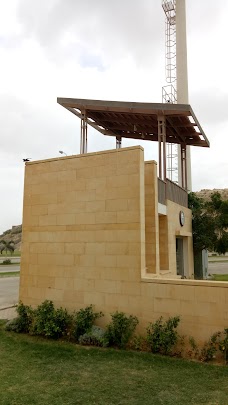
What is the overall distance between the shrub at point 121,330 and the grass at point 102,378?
13.8 inches

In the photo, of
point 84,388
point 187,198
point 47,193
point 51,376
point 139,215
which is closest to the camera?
point 84,388

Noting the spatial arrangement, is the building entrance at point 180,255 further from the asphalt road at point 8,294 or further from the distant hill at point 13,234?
the distant hill at point 13,234

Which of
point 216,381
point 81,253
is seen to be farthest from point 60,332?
point 216,381

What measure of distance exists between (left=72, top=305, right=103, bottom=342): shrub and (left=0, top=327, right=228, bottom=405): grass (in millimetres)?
547

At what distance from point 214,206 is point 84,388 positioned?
1540 cm

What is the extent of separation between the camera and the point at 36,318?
33.0ft

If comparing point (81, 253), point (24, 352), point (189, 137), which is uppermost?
point (189, 137)

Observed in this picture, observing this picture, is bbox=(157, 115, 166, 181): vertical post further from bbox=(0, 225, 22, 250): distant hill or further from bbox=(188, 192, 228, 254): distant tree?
bbox=(0, 225, 22, 250): distant hill

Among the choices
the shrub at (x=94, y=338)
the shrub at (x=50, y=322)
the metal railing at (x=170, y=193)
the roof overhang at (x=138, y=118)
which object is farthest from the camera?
the roof overhang at (x=138, y=118)

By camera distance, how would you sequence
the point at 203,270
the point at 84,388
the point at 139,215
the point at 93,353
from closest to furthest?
1. the point at 84,388
2. the point at 93,353
3. the point at 139,215
4. the point at 203,270

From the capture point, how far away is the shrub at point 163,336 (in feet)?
26.2

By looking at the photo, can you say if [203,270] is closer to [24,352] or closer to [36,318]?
[36,318]

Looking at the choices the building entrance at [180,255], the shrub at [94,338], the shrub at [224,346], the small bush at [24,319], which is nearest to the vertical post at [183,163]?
the building entrance at [180,255]

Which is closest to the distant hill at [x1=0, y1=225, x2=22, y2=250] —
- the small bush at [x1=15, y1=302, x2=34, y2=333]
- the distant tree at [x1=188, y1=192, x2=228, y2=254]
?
the distant tree at [x1=188, y1=192, x2=228, y2=254]
